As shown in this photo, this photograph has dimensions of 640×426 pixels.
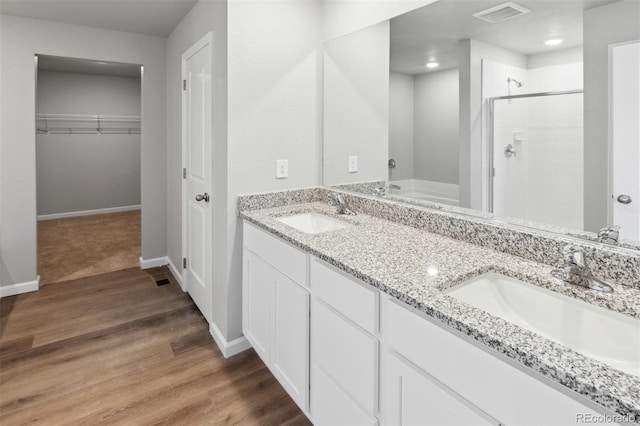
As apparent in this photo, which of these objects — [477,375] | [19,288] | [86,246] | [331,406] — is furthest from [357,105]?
[86,246]

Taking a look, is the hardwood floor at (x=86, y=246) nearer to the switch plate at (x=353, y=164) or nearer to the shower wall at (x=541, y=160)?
the switch plate at (x=353, y=164)

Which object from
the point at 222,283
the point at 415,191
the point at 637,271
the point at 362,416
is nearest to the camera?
the point at 637,271

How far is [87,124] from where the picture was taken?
613 centimetres

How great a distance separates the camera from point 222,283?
2342mm

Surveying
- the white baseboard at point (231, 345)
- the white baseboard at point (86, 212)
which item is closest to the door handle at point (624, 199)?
the white baseboard at point (231, 345)

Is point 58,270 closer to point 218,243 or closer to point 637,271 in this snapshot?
point 218,243

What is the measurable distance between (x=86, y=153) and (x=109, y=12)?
160 inches

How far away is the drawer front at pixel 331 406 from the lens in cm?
127

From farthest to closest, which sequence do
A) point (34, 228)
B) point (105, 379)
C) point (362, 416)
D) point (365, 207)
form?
point (34, 228), point (365, 207), point (105, 379), point (362, 416)

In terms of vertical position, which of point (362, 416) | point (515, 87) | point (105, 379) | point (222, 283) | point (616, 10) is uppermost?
point (616, 10)

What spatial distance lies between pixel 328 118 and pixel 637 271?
1.80m

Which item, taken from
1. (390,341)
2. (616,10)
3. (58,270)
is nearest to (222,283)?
(390,341)

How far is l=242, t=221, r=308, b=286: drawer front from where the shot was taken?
1.60 metres

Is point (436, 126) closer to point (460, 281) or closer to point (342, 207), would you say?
point (342, 207)
